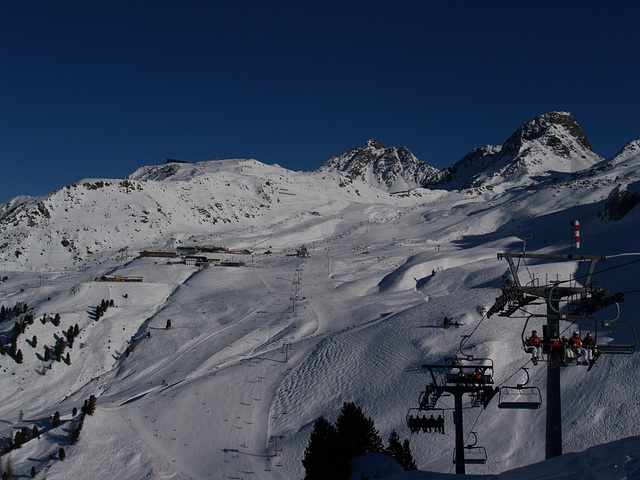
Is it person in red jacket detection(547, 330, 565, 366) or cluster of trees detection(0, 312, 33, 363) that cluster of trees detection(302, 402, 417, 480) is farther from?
cluster of trees detection(0, 312, 33, 363)

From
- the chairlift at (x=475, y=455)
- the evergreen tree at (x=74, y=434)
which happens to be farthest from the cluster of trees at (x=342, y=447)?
the evergreen tree at (x=74, y=434)

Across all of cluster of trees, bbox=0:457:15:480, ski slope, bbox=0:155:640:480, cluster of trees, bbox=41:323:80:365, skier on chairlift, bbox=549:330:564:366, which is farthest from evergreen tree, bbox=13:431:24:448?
skier on chairlift, bbox=549:330:564:366

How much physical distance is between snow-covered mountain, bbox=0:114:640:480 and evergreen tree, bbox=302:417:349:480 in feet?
14.8

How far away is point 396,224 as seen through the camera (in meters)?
128

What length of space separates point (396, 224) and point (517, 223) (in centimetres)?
3226

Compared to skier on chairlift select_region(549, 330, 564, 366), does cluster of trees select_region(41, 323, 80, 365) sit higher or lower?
lower

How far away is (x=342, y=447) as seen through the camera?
24.4 metres

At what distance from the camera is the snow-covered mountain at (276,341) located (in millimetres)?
31172

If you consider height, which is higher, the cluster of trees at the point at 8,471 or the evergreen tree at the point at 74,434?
the evergreen tree at the point at 74,434

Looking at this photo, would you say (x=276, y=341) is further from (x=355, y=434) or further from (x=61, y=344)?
(x=355, y=434)

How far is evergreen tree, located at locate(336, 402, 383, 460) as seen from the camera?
2500 centimetres

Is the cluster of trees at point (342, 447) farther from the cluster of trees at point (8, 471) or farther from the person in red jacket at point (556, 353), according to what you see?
the cluster of trees at point (8, 471)

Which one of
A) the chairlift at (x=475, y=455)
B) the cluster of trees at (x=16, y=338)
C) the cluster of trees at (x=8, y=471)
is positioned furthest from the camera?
the cluster of trees at (x=16, y=338)

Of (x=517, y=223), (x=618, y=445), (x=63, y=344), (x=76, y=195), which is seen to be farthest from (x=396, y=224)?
(x=618, y=445)
